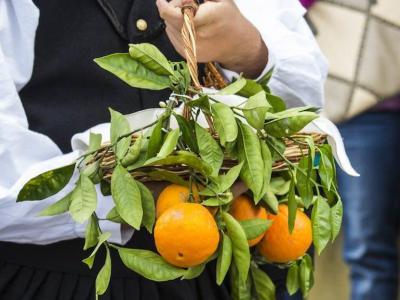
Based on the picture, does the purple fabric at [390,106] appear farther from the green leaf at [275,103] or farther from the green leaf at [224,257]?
the green leaf at [224,257]

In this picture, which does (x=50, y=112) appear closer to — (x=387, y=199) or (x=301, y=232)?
(x=301, y=232)

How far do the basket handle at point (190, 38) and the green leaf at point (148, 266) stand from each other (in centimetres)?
21

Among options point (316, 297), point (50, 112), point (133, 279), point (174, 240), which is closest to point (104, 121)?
point (50, 112)

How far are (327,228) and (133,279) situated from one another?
0.33 m

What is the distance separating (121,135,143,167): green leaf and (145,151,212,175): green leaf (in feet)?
0.09

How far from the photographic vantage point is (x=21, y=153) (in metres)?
1.24

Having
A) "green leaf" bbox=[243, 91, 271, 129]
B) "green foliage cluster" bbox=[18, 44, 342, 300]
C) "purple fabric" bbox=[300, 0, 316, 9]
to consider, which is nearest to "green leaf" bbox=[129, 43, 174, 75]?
"green foliage cluster" bbox=[18, 44, 342, 300]

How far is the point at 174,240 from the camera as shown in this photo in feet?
3.42

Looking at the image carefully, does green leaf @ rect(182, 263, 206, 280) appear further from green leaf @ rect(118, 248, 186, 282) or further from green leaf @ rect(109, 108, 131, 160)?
green leaf @ rect(109, 108, 131, 160)

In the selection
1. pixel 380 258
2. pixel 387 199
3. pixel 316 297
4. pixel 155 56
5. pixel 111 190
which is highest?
pixel 155 56

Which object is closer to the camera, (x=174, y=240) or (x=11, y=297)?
(x=174, y=240)

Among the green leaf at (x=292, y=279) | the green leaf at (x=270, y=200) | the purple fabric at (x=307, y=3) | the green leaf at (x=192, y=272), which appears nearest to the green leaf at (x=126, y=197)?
the green leaf at (x=192, y=272)

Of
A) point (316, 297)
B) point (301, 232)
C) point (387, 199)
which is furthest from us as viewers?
point (316, 297)

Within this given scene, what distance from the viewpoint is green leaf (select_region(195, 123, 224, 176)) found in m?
1.07
